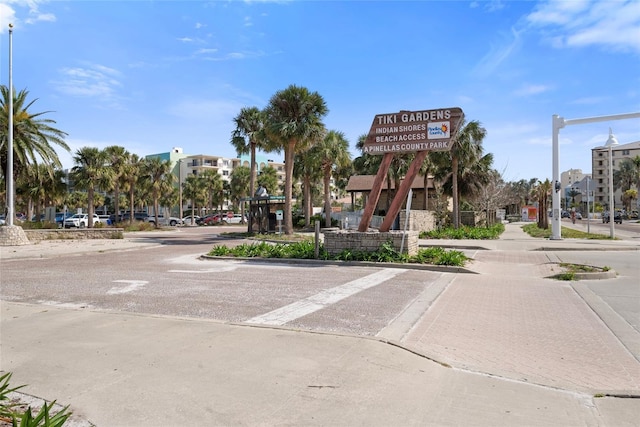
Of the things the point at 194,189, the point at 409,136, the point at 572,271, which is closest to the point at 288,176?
the point at 409,136

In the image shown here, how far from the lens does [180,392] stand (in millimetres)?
4035

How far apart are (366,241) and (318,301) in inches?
271

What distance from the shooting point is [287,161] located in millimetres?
28578

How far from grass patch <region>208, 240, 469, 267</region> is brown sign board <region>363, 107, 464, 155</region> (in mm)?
3465

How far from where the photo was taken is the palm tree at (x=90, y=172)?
42188 mm

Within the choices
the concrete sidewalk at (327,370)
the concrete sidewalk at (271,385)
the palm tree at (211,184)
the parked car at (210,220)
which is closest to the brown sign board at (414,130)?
the concrete sidewalk at (327,370)

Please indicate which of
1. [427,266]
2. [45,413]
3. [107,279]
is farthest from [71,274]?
[45,413]

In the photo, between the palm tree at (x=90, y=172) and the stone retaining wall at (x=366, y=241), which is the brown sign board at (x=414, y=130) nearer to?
the stone retaining wall at (x=366, y=241)

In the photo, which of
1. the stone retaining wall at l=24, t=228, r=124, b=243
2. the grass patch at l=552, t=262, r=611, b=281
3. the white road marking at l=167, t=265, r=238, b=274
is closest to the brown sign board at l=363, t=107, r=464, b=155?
the grass patch at l=552, t=262, r=611, b=281

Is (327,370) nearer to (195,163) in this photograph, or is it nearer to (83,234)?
(83,234)

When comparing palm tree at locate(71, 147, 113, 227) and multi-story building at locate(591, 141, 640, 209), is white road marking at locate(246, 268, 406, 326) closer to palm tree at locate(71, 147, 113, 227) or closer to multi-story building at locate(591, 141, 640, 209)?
palm tree at locate(71, 147, 113, 227)

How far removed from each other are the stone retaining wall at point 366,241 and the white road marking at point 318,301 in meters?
2.73

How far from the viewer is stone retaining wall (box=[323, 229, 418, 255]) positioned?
1485 cm

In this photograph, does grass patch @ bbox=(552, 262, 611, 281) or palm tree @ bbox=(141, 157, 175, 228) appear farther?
palm tree @ bbox=(141, 157, 175, 228)
